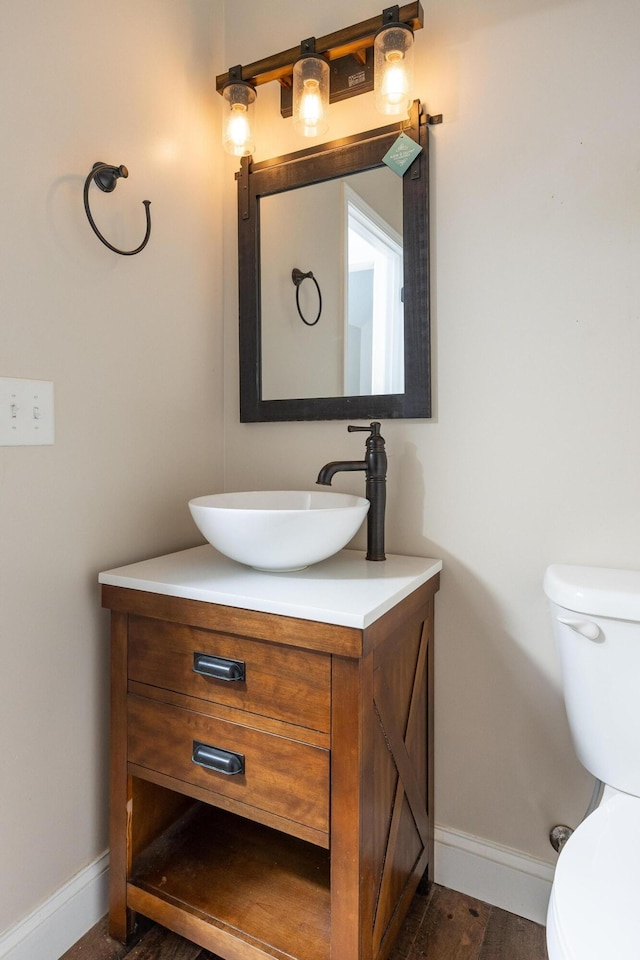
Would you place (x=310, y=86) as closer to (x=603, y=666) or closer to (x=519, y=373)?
(x=519, y=373)

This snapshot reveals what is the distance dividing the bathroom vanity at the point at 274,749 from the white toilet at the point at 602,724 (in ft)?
1.00

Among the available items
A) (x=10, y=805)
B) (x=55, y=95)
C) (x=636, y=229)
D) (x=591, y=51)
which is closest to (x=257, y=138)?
(x=55, y=95)

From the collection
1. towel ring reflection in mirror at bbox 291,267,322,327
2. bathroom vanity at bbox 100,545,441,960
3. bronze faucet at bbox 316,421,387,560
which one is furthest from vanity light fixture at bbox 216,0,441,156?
bathroom vanity at bbox 100,545,441,960

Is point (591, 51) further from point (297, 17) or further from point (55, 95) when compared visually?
point (55, 95)

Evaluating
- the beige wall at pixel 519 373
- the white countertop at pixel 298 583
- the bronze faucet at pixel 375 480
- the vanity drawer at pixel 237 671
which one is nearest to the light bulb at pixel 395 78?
the beige wall at pixel 519 373

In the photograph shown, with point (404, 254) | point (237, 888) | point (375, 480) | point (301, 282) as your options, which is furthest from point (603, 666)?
point (301, 282)

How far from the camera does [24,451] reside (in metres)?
1.04

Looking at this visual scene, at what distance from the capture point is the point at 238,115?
1.41 meters

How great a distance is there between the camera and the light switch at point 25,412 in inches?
39.3

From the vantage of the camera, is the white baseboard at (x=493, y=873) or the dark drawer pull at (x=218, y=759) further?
the white baseboard at (x=493, y=873)

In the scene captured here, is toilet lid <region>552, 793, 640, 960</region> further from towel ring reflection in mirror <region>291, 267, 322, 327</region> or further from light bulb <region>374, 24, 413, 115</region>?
light bulb <region>374, 24, 413, 115</region>

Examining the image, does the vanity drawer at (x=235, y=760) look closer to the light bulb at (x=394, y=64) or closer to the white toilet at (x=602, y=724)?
the white toilet at (x=602, y=724)

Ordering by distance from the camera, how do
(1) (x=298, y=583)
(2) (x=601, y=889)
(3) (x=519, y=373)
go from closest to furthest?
1. (2) (x=601, y=889)
2. (1) (x=298, y=583)
3. (3) (x=519, y=373)

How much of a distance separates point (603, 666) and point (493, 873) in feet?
2.12
